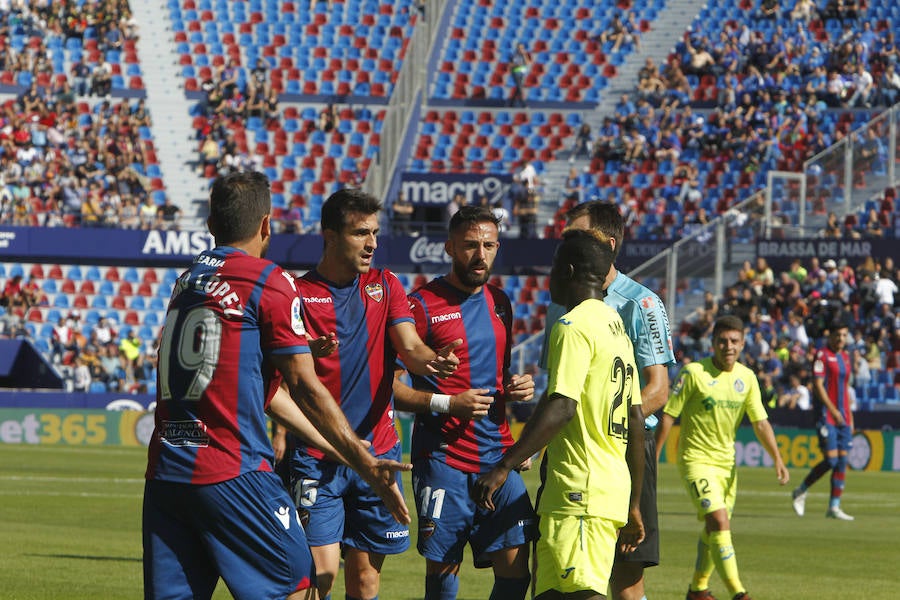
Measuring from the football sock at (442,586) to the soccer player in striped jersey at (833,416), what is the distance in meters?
12.8

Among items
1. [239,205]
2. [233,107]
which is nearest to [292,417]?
[239,205]

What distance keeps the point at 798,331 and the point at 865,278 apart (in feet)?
6.60

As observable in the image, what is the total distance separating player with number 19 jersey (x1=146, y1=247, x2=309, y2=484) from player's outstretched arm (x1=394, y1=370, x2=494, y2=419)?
2.21 meters

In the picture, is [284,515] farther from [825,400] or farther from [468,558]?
[825,400]

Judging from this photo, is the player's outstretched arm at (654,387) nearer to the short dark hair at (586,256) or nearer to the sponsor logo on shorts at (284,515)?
the short dark hair at (586,256)

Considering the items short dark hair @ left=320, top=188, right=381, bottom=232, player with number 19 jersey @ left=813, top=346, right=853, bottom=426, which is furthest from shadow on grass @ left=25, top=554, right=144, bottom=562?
player with number 19 jersey @ left=813, top=346, right=853, bottom=426

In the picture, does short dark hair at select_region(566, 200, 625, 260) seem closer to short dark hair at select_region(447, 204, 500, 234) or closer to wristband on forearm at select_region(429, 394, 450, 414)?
short dark hair at select_region(447, 204, 500, 234)

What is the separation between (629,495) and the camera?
7.32 meters

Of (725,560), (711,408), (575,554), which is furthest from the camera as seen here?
(711,408)

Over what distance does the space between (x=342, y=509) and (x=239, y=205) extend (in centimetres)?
263

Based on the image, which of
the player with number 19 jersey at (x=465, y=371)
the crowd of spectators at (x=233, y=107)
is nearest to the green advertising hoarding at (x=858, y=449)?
the crowd of spectators at (x=233, y=107)

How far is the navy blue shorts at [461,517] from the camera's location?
8469 millimetres

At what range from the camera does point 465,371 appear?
8.84 meters

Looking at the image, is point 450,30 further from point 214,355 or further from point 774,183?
point 214,355
